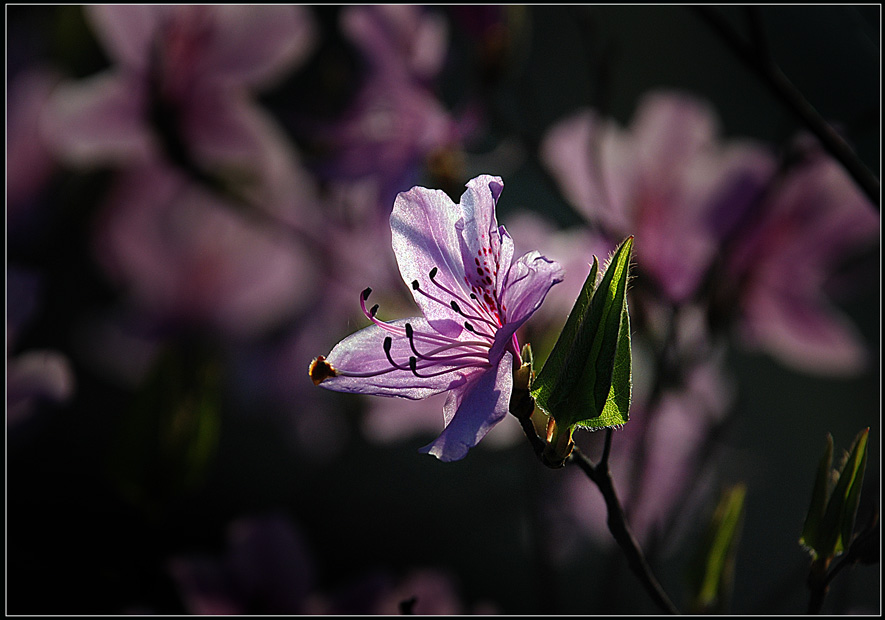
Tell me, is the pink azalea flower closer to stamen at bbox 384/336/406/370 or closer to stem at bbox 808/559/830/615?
stamen at bbox 384/336/406/370

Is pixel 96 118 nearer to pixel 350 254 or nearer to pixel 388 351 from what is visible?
pixel 350 254

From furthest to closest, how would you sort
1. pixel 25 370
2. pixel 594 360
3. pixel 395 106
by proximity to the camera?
pixel 395 106 → pixel 25 370 → pixel 594 360

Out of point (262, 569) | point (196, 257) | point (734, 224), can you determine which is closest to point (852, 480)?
point (734, 224)

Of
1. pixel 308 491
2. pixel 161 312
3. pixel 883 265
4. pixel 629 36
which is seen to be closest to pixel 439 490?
pixel 308 491

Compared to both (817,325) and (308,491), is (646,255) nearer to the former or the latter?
(817,325)

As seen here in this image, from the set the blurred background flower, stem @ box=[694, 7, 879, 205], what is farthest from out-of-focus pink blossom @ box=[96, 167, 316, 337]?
stem @ box=[694, 7, 879, 205]
